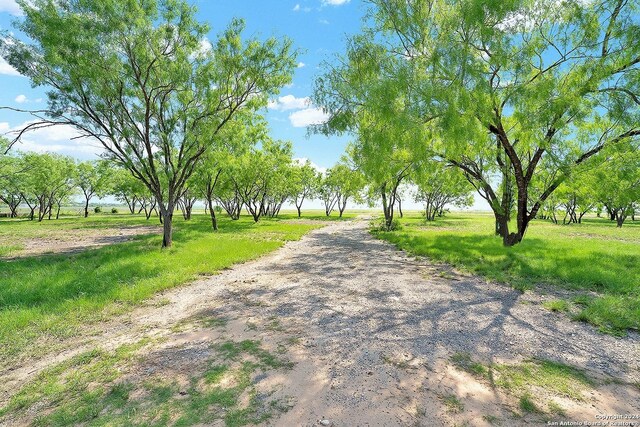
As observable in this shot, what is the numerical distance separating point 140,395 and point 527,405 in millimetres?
4872

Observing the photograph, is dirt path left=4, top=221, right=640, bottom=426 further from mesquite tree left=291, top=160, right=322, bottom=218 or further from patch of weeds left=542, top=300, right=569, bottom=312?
mesquite tree left=291, top=160, right=322, bottom=218

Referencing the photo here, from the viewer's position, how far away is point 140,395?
12.5ft

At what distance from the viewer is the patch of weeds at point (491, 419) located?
3.27 metres

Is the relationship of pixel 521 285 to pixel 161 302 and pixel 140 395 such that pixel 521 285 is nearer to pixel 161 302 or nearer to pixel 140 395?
pixel 140 395

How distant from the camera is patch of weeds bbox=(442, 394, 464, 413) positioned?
11.4 ft

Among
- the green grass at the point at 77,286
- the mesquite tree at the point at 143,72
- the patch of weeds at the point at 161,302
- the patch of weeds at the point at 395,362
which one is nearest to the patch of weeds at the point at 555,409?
the patch of weeds at the point at 395,362

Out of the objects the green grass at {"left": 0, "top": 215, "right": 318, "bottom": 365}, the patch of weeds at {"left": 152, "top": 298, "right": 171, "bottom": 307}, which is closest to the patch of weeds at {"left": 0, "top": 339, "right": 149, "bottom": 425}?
the green grass at {"left": 0, "top": 215, "right": 318, "bottom": 365}

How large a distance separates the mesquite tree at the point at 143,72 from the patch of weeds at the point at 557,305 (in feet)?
48.7

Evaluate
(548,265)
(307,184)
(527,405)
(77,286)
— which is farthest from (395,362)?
(307,184)

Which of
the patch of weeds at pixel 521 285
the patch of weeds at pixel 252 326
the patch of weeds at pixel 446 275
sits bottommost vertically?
the patch of weeds at pixel 252 326

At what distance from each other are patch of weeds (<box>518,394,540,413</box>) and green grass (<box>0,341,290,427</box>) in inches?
113

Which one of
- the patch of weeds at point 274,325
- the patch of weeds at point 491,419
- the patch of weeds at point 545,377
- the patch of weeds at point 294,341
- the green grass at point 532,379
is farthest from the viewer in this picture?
the patch of weeds at point 274,325

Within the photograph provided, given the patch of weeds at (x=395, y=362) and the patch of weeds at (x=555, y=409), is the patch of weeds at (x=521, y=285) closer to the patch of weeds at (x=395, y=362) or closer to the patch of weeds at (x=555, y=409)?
the patch of weeds at (x=555, y=409)

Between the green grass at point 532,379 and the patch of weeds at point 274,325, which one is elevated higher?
the green grass at point 532,379
